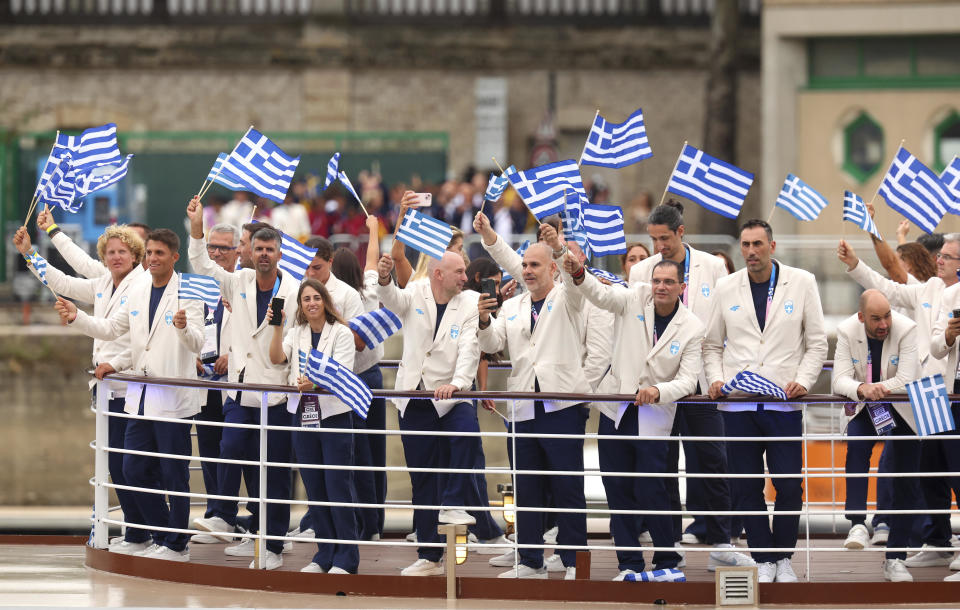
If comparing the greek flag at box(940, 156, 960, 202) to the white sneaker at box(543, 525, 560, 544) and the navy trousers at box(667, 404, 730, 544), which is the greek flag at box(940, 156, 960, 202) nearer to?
the navy trousers at box(667, 404, 730, 544)

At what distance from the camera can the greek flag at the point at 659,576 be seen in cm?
988

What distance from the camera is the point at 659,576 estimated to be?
32.5ft

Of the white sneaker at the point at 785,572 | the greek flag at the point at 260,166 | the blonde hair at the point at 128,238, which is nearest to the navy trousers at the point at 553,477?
the white sneaker at the point at 785,572

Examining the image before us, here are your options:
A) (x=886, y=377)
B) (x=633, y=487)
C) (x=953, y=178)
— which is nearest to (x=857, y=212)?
(x=953, y=178)

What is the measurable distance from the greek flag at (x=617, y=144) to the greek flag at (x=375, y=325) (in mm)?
2056

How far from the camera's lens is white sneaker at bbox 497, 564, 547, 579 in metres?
10.1

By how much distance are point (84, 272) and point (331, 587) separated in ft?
11.4

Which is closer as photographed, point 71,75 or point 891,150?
point 891,150

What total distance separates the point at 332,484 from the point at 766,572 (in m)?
2.70

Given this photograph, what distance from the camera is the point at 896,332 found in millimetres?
10336

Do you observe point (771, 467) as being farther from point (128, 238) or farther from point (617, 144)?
point (128, 238)

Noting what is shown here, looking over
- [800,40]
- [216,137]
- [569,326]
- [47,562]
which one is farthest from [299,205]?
[569,326]

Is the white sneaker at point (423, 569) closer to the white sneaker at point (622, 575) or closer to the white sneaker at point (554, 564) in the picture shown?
the white sneaker at point (554, 564)

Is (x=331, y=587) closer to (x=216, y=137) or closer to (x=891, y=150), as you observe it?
(x=216, y=137)
